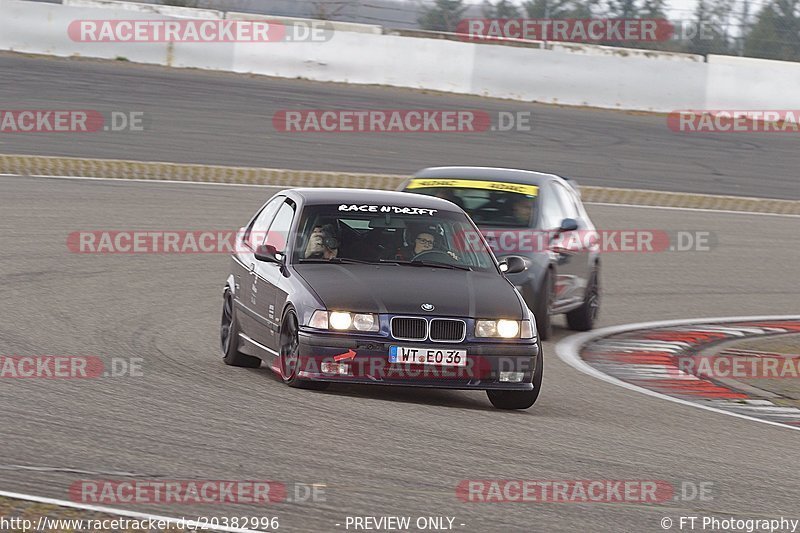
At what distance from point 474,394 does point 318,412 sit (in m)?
1.85

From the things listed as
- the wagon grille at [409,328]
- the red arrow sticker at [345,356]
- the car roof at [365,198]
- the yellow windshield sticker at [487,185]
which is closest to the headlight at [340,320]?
the red arrow sticker at [345,356]

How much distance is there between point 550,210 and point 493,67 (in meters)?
Answer: 18.4

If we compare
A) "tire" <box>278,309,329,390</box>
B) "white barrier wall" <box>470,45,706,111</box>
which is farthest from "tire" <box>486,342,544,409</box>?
"white barrier wall" <box>470,45,706,111</box>

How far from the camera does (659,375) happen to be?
1122cm

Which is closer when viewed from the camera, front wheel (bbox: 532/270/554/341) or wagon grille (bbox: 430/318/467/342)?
wagon grille (bbox: 430/318/467/342)

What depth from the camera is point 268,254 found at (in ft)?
29.9

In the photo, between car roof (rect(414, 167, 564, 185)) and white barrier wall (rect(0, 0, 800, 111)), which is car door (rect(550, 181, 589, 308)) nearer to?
car roof (rect(414, 167, 564, 185))

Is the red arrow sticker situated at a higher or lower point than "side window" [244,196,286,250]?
lower

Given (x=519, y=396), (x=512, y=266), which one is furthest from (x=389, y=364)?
(x=512, y=266)

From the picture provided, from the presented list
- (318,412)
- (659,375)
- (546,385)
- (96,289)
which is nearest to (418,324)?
(318,412)

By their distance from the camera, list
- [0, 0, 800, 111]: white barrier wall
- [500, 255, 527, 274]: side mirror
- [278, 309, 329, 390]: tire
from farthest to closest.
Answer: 1. [0, 0, 800, 111]: white barrier wall
2. [500, 255, 527, 274]: side mirror
3. [278, 309, 329, 390]: tire

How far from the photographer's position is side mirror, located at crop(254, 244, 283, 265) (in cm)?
905

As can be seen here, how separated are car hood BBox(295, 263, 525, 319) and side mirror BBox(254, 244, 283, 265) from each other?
0.85ft

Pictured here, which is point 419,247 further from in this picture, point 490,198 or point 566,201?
point 566,201
